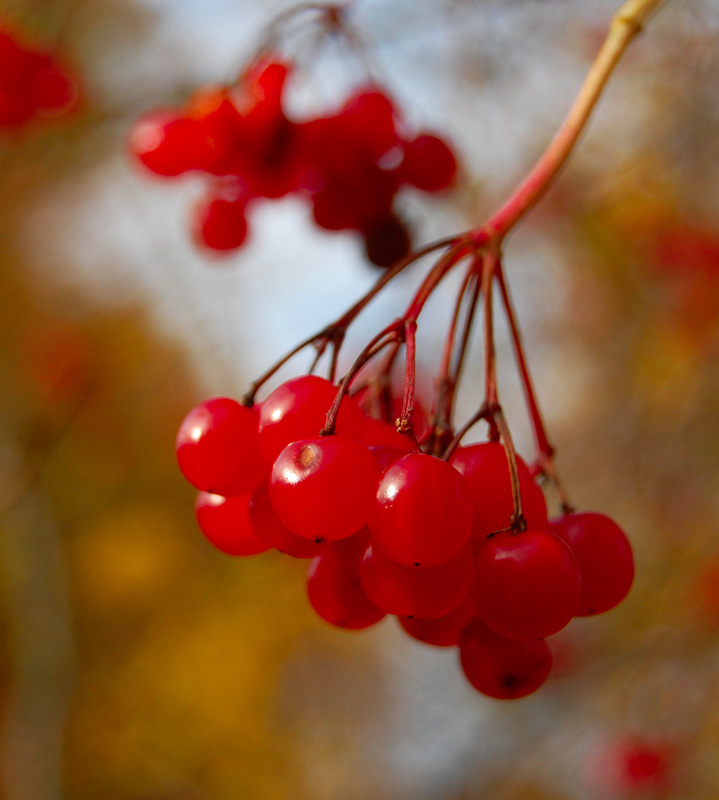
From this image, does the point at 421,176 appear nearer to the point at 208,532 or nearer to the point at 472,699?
the point at 208,532

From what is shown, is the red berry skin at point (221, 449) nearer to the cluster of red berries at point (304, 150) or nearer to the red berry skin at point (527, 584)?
the red berry skin at point (527, 584)

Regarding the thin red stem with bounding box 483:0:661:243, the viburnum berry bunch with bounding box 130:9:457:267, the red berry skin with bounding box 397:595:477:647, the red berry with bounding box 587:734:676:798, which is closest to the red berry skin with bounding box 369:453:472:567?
the red berry skin with bounding box 397:595:477:647

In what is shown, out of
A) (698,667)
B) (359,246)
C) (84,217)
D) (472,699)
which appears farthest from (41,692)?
(359,246)

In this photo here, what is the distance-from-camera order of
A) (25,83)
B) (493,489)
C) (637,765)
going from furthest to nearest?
(637,765) → (25,83) → (493,489)

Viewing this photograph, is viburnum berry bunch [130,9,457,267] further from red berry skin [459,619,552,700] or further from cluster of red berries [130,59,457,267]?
red berry skin [459,619,552,700]

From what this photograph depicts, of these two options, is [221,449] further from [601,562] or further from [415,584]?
[601,562]

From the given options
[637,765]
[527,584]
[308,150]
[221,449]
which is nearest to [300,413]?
[221,449]

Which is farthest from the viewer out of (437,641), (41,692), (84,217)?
(84,217)
